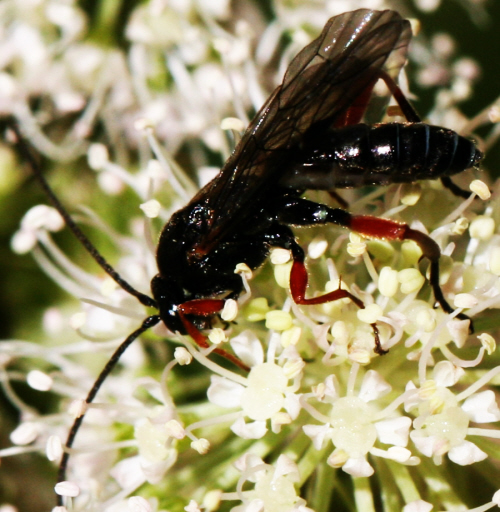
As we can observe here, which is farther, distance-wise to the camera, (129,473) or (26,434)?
(26,434)

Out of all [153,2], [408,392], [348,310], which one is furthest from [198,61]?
[408,392]

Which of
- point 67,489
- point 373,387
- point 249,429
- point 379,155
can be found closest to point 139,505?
point 67,489

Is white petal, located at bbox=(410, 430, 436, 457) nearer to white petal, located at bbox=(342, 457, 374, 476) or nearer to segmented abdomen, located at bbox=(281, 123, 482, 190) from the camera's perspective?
white petal, located at bbox=(342, 457, 374, 476)

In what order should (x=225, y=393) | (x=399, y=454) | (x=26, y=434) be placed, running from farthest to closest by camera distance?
(x=26, y=434)
(x=225, y=393)
(x=399, y=454)

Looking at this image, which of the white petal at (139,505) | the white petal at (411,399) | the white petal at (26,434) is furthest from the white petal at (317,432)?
the white petal at (26,434)

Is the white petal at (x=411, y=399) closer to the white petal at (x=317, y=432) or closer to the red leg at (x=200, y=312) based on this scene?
the white petal at (x=317, y=432)

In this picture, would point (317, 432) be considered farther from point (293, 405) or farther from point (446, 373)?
point (446, 373)

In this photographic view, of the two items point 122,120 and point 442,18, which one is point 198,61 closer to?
point 122,120
